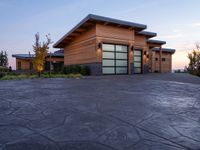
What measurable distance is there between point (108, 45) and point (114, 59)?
1.34 m

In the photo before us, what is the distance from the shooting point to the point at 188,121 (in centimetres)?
228

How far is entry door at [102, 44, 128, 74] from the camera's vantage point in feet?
44.0

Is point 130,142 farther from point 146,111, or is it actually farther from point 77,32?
point 77,32

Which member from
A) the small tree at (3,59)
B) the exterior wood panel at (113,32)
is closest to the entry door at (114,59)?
the exterior wood panel at (113,32)

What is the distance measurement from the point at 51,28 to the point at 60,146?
23831mm

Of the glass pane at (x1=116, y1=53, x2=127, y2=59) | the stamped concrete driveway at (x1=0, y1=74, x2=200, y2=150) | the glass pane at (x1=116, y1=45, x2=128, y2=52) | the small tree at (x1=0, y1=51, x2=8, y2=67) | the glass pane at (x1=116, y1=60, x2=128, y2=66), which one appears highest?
the small tree at (x1=0, y1=51, x2=8, y2=67)

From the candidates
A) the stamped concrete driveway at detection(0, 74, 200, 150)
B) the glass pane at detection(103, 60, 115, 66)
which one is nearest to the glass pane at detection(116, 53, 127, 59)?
the glass pane at detection(103, 60, 115, 66)

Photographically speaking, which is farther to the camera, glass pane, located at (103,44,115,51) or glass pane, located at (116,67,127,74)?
glass pane, located at (116,67,127,74)

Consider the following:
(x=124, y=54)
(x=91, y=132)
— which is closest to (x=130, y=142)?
(x=91, y=132)

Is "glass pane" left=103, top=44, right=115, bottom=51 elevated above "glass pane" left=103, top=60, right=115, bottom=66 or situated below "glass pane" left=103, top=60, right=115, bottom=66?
above

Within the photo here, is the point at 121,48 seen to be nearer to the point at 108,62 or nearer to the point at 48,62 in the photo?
the point at 108,62

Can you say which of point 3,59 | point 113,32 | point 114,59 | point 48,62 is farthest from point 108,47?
point 3,59

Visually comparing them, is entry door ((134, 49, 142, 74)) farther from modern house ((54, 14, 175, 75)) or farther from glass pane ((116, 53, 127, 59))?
glass pane ((116, 53, 127, 59))

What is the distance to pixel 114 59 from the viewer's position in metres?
13.9
